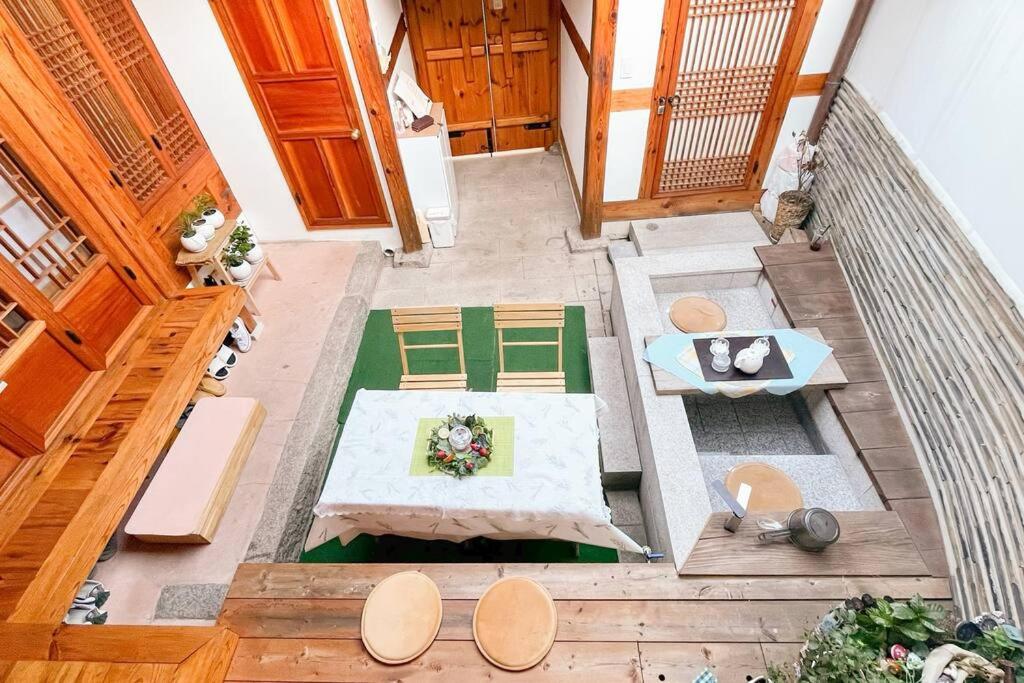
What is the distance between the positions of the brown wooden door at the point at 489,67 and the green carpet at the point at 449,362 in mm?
3023

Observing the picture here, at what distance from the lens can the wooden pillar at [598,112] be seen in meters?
3.44

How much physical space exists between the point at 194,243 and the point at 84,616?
8.02ft

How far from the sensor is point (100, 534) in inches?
91.2

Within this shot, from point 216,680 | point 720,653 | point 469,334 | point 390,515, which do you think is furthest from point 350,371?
point 720,653

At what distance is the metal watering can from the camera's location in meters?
2.04

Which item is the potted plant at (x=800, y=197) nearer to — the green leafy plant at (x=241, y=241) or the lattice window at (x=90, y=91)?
the green leafy plant at (x=241, y=241)

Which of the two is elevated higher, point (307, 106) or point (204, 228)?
point (307, 106)

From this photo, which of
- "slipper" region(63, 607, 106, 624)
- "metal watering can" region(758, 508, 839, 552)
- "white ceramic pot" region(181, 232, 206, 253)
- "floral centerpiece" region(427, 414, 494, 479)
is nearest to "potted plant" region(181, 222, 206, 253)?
"white ceramic pot" region(181, 232, 206, 253)

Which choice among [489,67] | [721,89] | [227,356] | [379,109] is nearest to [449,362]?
[227,356]

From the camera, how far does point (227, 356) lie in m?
3.61

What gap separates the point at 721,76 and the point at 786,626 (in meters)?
3.81

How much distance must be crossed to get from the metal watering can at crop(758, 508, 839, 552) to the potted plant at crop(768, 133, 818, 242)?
2741mm

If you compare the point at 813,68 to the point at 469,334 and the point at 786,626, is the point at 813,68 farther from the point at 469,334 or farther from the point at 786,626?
the point at 786,626

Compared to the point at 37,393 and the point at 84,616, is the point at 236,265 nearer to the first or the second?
the point at 37,393
